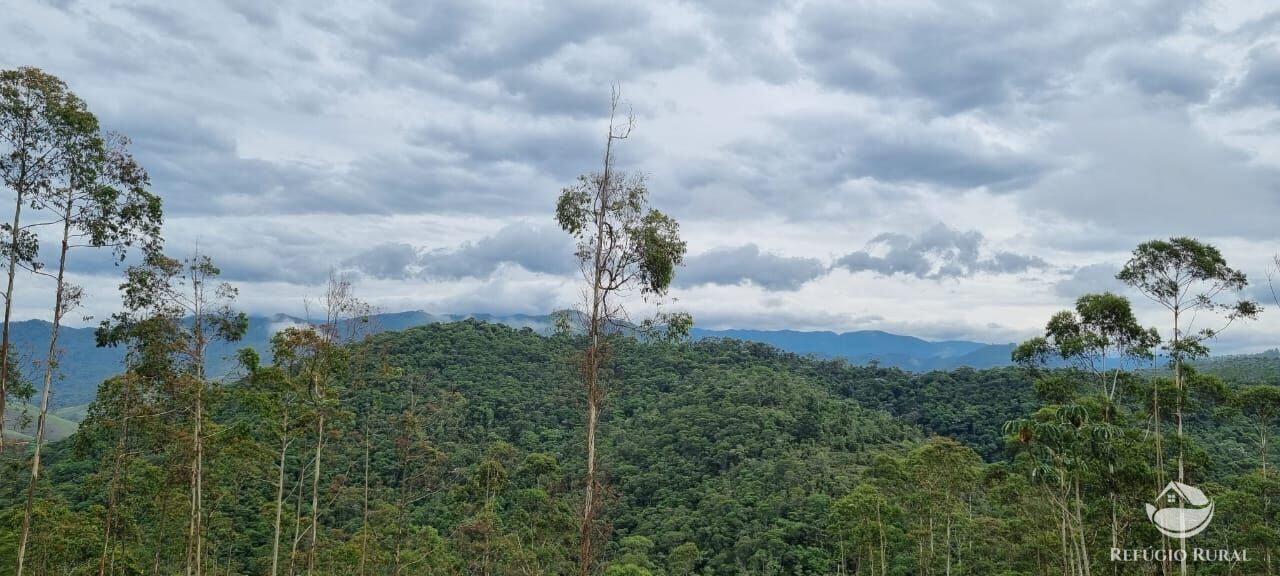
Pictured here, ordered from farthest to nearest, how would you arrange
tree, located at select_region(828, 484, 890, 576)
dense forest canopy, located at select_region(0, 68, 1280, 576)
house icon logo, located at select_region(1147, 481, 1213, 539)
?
tree, located at select_region(828, 484, 890, 576) → house icon logo, located at select_region(1147, 481, 1213, 539) → dense forest canopy, located at select_region(0, 68, 1280, 576)

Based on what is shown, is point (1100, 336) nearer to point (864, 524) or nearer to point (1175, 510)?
point (1175, 510)

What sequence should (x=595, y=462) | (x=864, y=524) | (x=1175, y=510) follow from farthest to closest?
(x=864, y=524), (x=1175, y=510), (x=595, y=462)

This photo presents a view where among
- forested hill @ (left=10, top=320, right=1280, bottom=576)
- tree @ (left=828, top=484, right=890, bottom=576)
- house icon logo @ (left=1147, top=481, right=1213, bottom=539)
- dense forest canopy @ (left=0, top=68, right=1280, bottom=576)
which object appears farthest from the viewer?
tree @ (left=828, top=484, right=890, bottom=576)

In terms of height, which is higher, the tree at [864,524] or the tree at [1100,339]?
the tree at [1100,339]

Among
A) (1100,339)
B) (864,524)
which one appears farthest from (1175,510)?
(864,524)

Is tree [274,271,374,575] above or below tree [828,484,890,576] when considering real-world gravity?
above

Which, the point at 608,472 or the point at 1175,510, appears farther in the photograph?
the point at 1175,510

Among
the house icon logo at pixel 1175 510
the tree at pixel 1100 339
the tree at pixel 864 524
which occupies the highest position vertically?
the tree at pixel 1100 339

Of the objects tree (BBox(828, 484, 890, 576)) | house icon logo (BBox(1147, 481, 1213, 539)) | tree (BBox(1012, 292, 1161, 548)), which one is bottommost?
tree (BBox(828, 484, 890, 576))

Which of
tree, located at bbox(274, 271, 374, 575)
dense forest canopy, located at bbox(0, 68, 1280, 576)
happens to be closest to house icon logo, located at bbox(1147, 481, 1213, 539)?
dense forest canopy, located at bbox(0, 68, 1280, 576)

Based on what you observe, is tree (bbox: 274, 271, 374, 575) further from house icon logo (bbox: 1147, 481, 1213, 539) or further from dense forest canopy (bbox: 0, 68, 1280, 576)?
house icon logo (bbox: 1147, 481, 1213, 539)

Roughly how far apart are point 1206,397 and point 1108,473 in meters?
6.46

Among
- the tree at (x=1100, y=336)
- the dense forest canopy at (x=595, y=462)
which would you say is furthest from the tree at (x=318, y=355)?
the tree at (x=1100, y=336)

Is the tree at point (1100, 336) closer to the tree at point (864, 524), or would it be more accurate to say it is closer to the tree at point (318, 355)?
the tree at point (864, 524)
